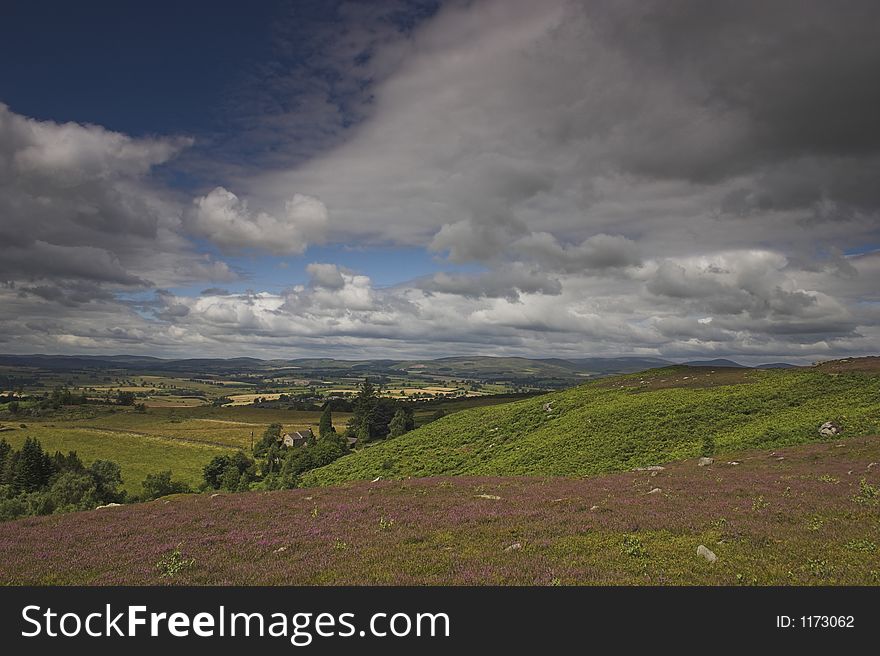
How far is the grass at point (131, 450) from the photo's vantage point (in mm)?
98188

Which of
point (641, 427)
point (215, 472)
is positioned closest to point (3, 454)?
point (215, 472)

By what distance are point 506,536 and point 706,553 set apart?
552cm

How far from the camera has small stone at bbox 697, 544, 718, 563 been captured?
1052 centimetres

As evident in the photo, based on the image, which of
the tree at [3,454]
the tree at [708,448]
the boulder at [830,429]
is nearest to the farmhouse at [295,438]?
the tree at [3,454]

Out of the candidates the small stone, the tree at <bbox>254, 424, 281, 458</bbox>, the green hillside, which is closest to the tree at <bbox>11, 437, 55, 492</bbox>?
the tree at <bbox>254, 424, 281, 458</bbox>

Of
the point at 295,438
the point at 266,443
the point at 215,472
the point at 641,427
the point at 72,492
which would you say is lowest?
the point at 295,438

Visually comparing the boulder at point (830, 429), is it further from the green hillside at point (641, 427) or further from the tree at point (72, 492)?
the tree at point (72, 492)

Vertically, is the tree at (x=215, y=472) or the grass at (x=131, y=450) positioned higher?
the tree at (x=215, y=472)

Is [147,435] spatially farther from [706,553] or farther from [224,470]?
[706,553]

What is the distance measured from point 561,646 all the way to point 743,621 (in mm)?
3333

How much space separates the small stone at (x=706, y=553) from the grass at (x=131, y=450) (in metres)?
97.4

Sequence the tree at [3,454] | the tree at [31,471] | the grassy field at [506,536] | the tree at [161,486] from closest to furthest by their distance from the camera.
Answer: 1. the grassy field at [506,536]
2. the tree at [161,486]
3. the tree at [31,471]
4. the tree at [3,454]

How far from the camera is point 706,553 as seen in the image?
10852 mm

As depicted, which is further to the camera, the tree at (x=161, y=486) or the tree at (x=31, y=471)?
the tree at (x=31, y=471)
